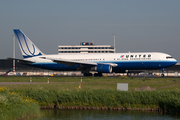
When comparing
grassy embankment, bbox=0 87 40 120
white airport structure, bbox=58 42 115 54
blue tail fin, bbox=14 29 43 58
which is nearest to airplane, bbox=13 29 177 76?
blue tail fin, bbox=14 29 43 58

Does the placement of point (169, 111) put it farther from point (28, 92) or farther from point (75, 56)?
point (75, 56)

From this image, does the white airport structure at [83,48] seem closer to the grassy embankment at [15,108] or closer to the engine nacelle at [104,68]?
the engine nacelle at [104,68]

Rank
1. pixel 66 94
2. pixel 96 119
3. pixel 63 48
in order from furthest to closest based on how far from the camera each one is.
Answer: pixel 63 48 < pixel 66 94 < pixel 96 119

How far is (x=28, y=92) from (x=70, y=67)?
37.5m

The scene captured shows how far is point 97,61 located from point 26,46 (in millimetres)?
19382

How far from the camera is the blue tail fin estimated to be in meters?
69.3

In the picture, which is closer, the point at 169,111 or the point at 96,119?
the point at 96,119

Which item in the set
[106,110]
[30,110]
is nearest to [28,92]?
[30,110]

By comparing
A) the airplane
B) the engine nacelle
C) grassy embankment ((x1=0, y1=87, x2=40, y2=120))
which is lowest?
grassy embankment ((x1=0, y1=87, x2=40, y2=120))

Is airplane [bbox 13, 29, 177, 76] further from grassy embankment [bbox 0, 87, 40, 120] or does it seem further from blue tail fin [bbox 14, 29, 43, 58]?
grassy embankment [bbox 0, 87, 40, 120]

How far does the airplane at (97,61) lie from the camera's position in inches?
2304

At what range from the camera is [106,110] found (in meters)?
25.0

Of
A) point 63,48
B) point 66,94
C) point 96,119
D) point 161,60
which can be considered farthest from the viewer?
point 63,48

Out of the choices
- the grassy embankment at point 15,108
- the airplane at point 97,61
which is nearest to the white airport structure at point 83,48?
the airplane at point 97,61
